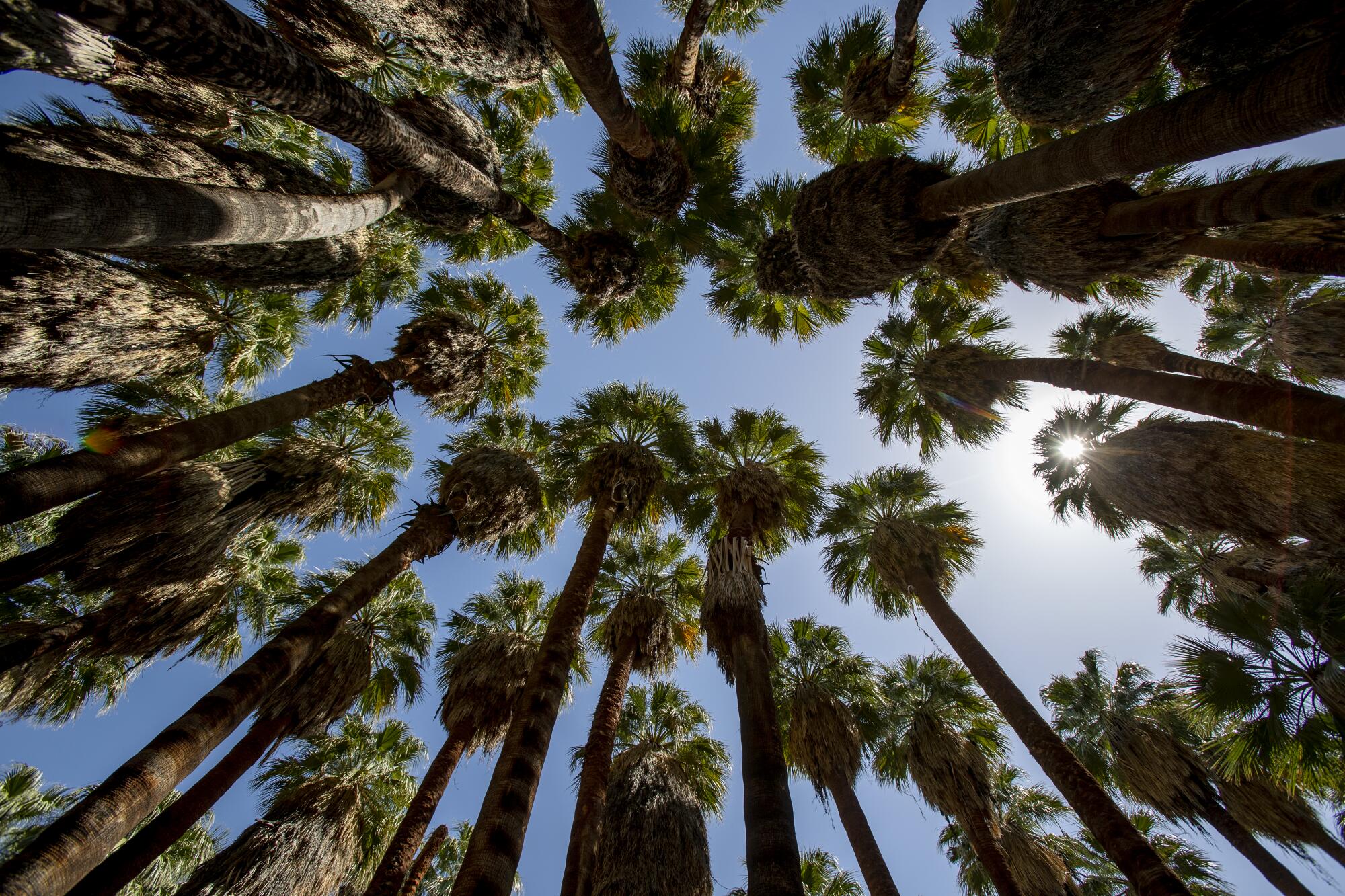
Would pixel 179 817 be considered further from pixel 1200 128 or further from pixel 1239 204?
pixel 1239 204

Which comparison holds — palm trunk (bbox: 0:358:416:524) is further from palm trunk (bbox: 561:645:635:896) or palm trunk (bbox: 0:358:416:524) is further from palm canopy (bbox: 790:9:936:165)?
palm canopy (bbox: 790:9:936:165)

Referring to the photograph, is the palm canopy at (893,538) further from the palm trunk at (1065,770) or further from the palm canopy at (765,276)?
the palm canopy at (765,276)

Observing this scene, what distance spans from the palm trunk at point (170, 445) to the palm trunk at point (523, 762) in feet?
15.5

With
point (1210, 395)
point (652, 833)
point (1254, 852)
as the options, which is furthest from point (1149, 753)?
point (652, 833)

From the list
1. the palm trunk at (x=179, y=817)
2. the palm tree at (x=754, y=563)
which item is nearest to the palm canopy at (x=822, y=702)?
the palm tree at (x=754, y=563)

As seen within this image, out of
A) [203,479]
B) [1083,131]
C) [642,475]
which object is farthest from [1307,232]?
[203,479]

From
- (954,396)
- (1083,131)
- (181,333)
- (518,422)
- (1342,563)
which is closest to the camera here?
(1083,131)

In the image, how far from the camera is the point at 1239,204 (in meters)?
4.63

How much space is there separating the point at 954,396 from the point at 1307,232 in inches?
192

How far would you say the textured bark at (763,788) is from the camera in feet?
13.7

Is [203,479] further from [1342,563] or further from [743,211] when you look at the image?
[1342,563]

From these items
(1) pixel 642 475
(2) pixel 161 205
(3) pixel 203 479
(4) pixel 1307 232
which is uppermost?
(1) pixel 642 475

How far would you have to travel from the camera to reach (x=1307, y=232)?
5.74 metres

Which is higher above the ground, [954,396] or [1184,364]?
[954,396]
